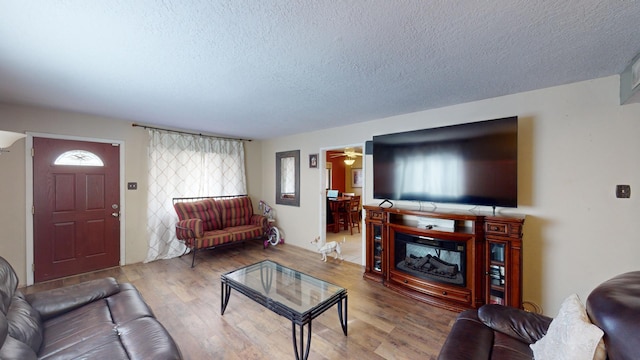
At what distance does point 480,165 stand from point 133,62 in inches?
134

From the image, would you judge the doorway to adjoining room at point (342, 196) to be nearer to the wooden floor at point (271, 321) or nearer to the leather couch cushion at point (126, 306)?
the wooden floor at point (271, 321)

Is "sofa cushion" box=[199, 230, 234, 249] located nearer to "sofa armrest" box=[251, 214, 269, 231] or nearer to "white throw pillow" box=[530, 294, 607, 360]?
"sofa armrest" box=[251, 214, 269, 231]

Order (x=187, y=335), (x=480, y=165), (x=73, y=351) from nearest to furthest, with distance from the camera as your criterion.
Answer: (x=73, y=351)
(x=187, y=335)
(x=480, y=165)

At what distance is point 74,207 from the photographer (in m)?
3.44

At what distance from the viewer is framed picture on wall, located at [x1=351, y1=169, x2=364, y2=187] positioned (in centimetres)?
820

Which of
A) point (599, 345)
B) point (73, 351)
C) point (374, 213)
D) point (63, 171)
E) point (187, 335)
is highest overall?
point (63, 171)

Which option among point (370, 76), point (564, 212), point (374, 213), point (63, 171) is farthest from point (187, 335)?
point (564, 212)

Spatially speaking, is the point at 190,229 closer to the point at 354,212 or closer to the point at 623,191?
the point at 354,212

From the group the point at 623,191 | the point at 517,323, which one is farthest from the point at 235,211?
the point at 623,191

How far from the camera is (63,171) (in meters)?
3.37

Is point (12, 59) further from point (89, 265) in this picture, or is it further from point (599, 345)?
point (599, 345)

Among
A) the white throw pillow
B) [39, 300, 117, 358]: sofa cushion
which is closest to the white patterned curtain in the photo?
[39, 300, 117, 358]: sofa cushion

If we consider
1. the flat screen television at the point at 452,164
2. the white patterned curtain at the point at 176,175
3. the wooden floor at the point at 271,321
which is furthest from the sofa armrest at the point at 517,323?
the white patterned curtain at the point at 176,175

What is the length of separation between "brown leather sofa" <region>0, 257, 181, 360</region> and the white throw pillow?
189cm
